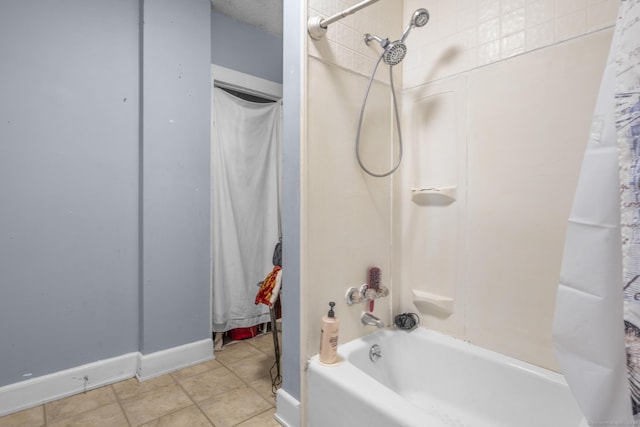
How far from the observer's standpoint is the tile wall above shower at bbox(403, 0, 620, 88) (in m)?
1.22

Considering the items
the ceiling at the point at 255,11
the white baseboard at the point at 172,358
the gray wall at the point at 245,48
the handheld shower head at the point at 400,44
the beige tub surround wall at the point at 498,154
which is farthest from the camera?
the gray wall at the point at 245,48

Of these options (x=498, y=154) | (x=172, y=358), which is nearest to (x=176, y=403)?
(x=172, y=358)

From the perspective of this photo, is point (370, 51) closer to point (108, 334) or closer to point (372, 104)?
point (372, 104)

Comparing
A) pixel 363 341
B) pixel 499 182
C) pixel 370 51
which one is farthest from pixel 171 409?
pixel 370 51

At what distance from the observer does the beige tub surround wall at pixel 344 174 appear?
1.45 m

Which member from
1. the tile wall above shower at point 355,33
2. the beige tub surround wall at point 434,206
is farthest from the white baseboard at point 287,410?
the tile wall above shower at point 355,33

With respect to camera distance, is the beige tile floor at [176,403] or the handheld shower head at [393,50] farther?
the beige tile floor at [176,403]

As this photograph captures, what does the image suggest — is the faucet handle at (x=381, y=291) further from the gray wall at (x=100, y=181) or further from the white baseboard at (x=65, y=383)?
the white baseboard at (x=65, y=383)

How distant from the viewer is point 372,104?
1.67 m

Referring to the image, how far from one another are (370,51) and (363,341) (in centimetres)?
151

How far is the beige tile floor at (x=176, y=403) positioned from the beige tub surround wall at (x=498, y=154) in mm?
1029

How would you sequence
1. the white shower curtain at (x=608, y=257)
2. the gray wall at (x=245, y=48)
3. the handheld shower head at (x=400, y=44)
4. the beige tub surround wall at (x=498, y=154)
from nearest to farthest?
the white shower curtain at (x=608, y=257) → the beige tub surround wall at (x=498, y=154) → the handheld shower head at (x=400, y=44) → the gray wall at (x=245, y=48)

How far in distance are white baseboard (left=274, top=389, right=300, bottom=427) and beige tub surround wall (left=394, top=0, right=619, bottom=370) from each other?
0.79 meters

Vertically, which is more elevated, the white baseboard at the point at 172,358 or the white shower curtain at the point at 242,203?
the white shower curtain at the point at 242,203
